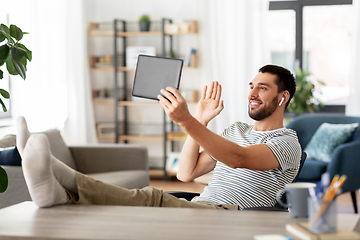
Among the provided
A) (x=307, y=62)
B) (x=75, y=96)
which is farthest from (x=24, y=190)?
(x=307, y=62)

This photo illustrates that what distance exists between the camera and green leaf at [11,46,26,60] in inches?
88.5

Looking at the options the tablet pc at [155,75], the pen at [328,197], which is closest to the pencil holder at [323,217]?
the pen at [328,197]

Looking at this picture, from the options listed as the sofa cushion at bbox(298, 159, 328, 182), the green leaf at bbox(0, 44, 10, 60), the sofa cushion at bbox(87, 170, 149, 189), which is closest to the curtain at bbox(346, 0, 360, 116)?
the sofa cushion at bbox(298, 159, 328, 182)

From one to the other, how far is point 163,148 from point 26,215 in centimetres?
412

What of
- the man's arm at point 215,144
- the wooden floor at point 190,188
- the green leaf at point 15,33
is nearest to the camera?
the man's arm at point 215,144

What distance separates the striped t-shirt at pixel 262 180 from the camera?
204 centimetres

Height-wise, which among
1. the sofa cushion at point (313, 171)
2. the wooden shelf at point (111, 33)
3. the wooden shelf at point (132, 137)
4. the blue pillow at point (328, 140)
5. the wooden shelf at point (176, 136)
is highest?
the wooden shelf at point (111, 33)

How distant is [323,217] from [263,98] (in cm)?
104

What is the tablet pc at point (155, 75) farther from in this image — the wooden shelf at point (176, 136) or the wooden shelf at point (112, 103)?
the wooden shelf at point (112, 103)

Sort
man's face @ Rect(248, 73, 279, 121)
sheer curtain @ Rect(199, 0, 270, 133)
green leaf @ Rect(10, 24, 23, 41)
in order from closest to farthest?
man's face @ Rect(248, 73, 279, 121) → green leaf @ Rect(10, 24, 23, 41) → sheer curtain @ Rect(199, 0, 270, 133)

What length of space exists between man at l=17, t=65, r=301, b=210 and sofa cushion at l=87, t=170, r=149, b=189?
1.19m

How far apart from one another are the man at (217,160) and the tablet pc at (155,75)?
5 cm

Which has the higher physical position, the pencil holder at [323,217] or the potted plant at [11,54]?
the potted plant at [11,54]

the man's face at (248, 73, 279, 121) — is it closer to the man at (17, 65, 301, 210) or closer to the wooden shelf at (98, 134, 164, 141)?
the man at (17, 65, 301, 210)
